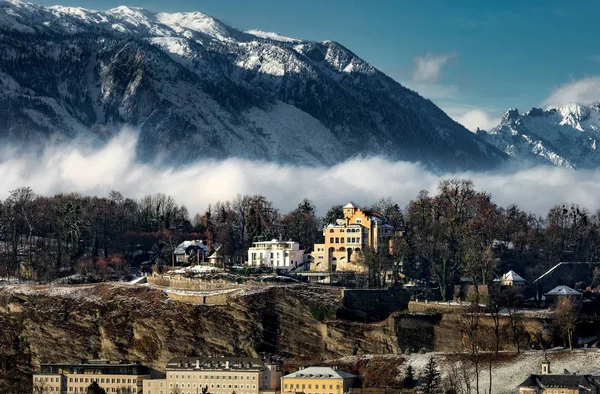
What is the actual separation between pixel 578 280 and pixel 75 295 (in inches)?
2368

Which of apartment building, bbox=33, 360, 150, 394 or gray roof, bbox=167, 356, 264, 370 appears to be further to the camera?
apartment building, bbox=33, 360, 150, 394

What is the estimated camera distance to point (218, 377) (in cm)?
14462

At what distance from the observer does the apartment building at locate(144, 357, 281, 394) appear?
14338cm

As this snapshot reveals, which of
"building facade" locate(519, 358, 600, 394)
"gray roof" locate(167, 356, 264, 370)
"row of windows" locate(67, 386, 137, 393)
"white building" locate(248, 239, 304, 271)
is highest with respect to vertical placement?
"white building" locate(248, 239, 304, 271)

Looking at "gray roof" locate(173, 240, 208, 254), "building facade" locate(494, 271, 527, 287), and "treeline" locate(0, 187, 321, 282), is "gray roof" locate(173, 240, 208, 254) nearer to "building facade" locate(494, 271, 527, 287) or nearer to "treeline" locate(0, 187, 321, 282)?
"treeline" locate(0, 187, 321, 282)

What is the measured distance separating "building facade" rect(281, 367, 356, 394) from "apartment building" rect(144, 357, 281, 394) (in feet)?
6.94

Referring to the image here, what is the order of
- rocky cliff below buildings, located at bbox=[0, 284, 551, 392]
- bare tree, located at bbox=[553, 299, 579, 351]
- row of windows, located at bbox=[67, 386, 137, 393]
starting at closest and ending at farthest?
bare tree, located at bbox=[553, 299, 579, 351] < row of windows, located at bbox=[67, 386, 137, 393] < rocky cliff below buildings, located at bbox=[0, 284, 551, 392]

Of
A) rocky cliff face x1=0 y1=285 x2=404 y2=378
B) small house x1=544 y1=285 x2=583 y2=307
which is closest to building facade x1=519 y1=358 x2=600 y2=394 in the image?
rocky cliff face x1=0 y1=285 x2=404 y2=378

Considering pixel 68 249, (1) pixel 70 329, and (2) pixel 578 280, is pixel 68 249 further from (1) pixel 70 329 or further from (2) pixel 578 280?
(2) pixel 578 280

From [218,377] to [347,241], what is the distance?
1640 inches

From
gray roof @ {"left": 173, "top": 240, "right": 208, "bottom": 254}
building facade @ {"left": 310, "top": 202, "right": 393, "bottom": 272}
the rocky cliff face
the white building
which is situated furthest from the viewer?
gray roof @ {"left": 173, "top": 240, "right": 208, "bottom": 254}

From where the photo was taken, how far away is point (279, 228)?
198m

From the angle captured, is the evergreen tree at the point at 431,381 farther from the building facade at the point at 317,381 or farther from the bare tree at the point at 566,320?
the bare tree at the point at 566,320

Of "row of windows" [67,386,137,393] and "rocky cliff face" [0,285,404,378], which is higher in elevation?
"rocky cliff face" [0,285,404,378]
